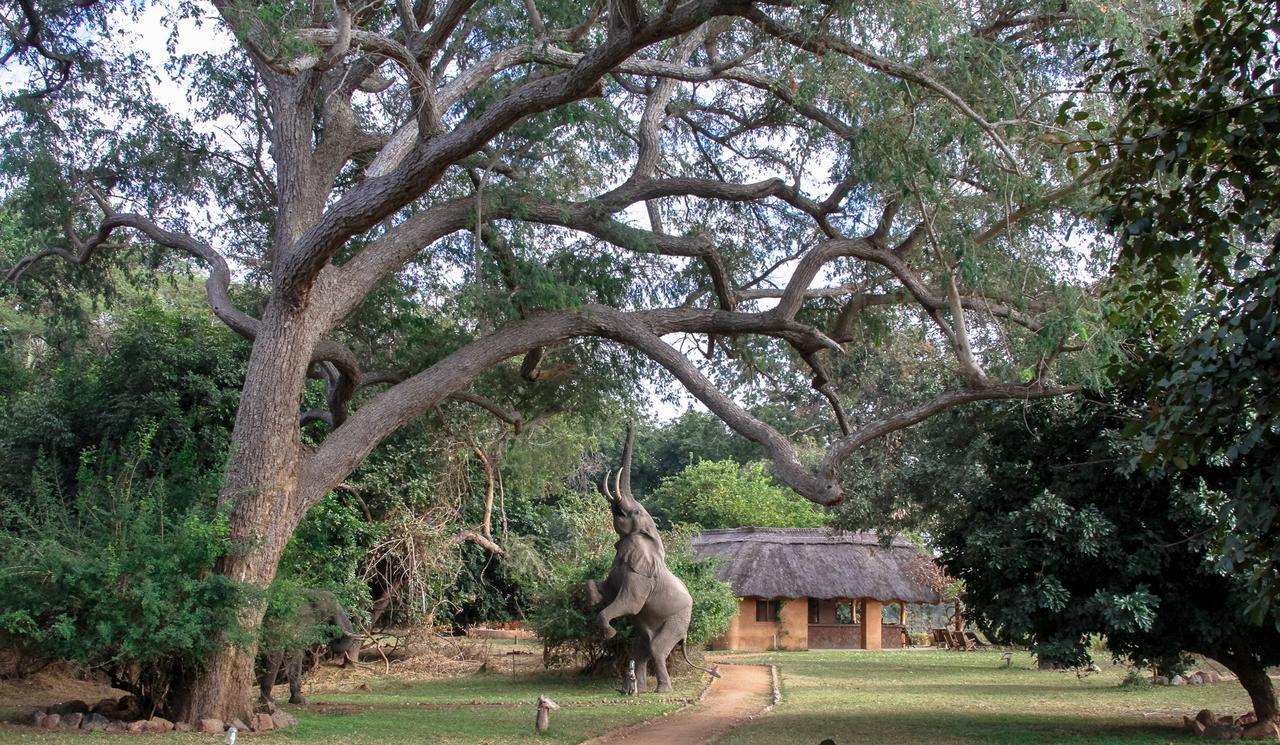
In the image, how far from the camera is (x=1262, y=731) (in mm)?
12508

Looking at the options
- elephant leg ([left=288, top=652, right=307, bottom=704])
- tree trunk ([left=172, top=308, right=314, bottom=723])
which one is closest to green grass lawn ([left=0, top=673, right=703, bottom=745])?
elephant leg ([left=288, top=652, right=307, bottom=704])

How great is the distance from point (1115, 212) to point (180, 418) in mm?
15322

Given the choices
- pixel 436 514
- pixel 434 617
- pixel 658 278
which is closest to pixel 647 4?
pixel 658 278

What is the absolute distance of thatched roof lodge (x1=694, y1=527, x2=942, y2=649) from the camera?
33125 millimetres

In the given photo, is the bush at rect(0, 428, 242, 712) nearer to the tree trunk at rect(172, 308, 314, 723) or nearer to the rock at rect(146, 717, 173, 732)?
the tree trunk at rect(172, 308, 314, 723)

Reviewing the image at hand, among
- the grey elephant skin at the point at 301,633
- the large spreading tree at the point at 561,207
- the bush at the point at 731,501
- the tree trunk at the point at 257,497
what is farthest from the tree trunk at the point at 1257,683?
the bush at the point at 731,501

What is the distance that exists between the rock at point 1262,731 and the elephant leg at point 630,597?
8034mm

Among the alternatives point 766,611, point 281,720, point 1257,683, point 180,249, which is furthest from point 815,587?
point 180,249

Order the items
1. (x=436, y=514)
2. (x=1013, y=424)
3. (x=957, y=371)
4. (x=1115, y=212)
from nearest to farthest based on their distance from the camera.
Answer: (x=1115, y=212)
(x=957, y=371)
(x=1013, y=424)
(x=436, y=514)

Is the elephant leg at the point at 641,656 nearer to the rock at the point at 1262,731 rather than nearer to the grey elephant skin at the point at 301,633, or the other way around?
the grey elephant skin at the point at 301,633

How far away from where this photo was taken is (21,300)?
17438 millimetres

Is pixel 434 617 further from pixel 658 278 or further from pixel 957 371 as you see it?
pixel 957 371

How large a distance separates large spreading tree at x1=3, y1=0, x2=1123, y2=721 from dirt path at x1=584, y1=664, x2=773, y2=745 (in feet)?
11.6

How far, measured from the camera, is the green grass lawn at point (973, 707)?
12.8 metres
